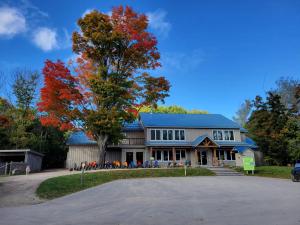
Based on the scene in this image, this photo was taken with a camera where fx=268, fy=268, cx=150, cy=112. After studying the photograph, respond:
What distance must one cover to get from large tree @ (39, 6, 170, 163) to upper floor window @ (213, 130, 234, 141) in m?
11.4

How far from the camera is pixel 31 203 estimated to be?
1109cm

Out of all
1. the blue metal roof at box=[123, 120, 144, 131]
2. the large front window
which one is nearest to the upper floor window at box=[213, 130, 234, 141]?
the large front window

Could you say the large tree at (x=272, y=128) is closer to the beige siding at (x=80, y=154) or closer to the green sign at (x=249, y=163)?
the green sign at (x=249, y=163)

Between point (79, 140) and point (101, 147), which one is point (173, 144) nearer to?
point (101, 147)

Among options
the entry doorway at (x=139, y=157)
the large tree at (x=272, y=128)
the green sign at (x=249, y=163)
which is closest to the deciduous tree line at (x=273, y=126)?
the large tree at (x=272, y=128)

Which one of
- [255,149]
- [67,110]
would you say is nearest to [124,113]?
[67,110]

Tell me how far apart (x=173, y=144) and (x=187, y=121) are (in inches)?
201

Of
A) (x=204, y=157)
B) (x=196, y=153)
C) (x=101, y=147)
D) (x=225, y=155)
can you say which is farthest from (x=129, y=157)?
(x=225, y=155)

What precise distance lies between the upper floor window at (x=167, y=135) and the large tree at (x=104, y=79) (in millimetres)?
7208

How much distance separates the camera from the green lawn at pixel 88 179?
13.6m

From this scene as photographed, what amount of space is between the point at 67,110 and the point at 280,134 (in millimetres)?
24171

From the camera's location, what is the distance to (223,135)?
34781 mm

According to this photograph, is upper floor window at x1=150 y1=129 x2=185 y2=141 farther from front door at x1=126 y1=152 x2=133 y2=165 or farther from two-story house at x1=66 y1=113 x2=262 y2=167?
front door at x1=126 y1=152 x2=133 y2=165

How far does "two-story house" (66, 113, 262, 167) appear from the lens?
32.0 metres
